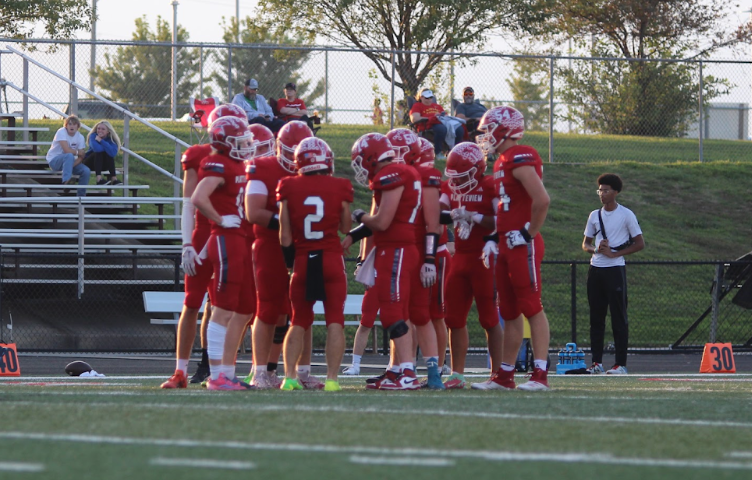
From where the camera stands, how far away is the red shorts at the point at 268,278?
25.5 feet

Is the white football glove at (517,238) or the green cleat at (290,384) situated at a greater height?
the white football glove at (517,238)

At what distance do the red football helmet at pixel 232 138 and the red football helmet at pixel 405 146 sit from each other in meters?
1.10

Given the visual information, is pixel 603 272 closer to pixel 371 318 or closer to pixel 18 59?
pixel 371 318

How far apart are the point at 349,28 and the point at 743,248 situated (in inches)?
488

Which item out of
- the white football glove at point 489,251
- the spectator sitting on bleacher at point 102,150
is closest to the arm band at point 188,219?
the white football glove at point 489,251

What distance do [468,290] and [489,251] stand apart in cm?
54

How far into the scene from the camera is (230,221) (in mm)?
7574

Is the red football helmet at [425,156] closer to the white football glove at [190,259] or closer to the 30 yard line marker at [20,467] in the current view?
the white football glove at [190,259]

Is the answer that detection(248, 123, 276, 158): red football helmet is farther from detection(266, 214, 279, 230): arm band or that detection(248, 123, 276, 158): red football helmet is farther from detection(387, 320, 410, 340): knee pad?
detection(387, 320, 410, 340): knee pad

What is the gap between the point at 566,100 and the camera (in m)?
26.1

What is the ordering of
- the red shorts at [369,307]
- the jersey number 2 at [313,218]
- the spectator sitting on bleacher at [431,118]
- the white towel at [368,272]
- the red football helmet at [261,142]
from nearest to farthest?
the jersey number 2 at [313,218] < the white towel at [368,272] < the red football helmet at [261,142] < the red shorts at [369,307] < the spectator sitting on bleacher at [431,118]

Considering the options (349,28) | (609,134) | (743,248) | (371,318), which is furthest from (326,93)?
(371,318)

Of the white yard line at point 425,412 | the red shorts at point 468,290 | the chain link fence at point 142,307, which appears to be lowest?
the chain link fence at point 142,307

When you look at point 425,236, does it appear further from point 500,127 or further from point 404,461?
point 404,461
